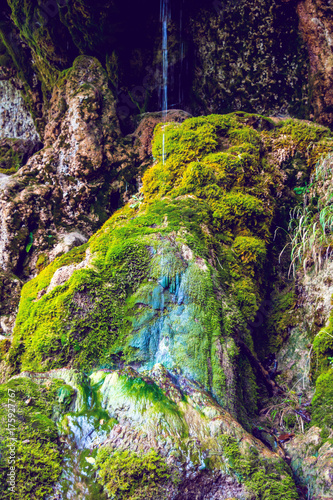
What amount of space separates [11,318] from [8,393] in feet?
9.82

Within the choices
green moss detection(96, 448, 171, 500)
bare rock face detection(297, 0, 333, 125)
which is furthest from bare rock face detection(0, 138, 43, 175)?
green moss detection(96, 448, 171, 500)

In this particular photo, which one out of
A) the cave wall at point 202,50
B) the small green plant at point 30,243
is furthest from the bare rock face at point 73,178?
the cave wall at point 202,50

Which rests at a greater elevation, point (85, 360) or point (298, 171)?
point (298, 171)

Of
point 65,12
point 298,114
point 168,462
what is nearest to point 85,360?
point 168,462

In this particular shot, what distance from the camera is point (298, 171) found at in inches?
188

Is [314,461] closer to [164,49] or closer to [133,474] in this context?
[133,474]

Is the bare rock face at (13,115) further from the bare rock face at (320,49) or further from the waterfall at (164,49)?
the bare rock face at (320,49)

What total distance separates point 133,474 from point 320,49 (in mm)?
6189

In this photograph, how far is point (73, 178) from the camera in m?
5.97

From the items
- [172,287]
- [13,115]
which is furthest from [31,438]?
[13,115]

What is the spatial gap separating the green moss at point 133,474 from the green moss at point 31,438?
0.29 m

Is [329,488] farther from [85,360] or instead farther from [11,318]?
[11,318]

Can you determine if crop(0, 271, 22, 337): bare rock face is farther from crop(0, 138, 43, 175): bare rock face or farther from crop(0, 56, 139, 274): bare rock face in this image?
crop(0, 138, 43, 175): bare rock face

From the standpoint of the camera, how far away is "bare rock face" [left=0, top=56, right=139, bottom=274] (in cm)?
564
